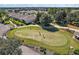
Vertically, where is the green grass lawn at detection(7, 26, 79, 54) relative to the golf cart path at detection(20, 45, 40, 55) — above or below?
above

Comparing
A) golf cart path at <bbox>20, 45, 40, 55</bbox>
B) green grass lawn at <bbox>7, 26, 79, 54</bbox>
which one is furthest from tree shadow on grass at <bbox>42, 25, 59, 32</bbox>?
golf cart path at <bbox>20, 45, 40, 55</bbox>

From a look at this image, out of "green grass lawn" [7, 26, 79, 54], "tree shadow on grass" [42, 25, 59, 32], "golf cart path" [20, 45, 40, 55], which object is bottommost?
"golf cart path" [20, 45, 40, 55]

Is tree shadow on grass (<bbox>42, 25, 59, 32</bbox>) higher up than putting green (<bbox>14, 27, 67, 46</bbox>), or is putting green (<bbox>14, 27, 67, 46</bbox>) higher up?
tree shadow on grass (<bbox>42, 25, 59, 32</bbox>)

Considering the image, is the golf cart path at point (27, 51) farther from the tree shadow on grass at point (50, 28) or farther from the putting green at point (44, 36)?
the tree shadow on grass at point (50, 28)

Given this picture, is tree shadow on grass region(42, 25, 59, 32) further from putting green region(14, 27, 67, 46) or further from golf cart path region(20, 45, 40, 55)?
golf cart path region(20, 45, 40, 55)

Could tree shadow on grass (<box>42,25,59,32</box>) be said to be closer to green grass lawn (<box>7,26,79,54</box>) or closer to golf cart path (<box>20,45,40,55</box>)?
green grass lawn (<box>7,26,79,54</box>)

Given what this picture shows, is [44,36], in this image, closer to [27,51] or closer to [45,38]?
[45,38]

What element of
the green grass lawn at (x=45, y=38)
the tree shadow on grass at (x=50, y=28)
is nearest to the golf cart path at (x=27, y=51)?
the green grass lawn at (x=45, y=38)
